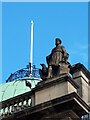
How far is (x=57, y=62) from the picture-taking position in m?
18.2

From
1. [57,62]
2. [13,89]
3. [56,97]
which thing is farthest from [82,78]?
[13,89]

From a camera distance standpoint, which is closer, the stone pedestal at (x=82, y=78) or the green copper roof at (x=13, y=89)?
the stone pedestal at (x=82, y=78)

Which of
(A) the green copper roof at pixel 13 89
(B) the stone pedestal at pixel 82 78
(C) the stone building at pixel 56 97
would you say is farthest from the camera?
(A) the green copper roof at pixel 13 89

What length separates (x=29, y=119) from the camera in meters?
17.6

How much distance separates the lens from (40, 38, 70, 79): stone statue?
17953 mm

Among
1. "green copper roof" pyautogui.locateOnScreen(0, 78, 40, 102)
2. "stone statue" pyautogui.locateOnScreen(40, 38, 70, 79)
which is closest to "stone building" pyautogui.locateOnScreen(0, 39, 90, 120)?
"stone statue" pyautogui.locateOnScreen(40, 38, 70, 79)

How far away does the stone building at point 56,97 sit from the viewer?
17.0m

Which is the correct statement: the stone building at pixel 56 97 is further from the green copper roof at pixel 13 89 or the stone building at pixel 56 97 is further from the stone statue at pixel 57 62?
the green copper roof at pixel 13 89

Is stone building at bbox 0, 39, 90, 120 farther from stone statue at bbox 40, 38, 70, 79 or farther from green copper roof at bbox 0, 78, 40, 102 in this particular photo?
green copper roof at bbox 0, 78, 40, 102

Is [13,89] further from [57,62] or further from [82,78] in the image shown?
[57,62]

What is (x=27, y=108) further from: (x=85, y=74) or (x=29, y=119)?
(x=85, y=74)

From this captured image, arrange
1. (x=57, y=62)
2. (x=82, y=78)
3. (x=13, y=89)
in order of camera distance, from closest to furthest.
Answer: (x=57, y=62) < (x=82, y=78) < (x=13, y=89)

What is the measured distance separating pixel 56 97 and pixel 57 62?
1.28 meters

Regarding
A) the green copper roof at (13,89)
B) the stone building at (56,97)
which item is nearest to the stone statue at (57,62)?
the stone building at (56,97)
